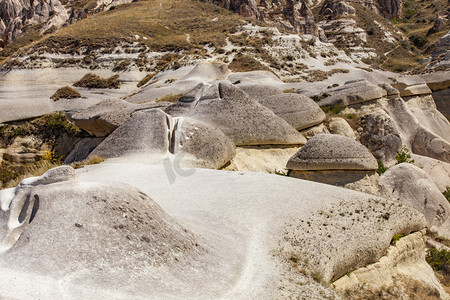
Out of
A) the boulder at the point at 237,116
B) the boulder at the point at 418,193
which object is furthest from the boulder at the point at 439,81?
the boulder at the point at 237,116

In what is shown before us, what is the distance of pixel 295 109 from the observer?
1132cm

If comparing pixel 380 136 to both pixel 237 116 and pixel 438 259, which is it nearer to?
pixel 237 116

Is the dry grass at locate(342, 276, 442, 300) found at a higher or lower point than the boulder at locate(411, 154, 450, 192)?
higher

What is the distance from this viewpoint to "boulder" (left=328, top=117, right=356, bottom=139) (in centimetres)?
1250

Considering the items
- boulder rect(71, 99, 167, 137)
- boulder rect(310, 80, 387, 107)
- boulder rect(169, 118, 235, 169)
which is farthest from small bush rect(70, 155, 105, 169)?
boulder rect(310, 80, 387, 107)

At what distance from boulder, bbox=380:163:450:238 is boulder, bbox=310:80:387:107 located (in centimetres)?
546

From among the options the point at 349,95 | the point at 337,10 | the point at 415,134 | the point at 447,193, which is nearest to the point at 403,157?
the point at 447,193

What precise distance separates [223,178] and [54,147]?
785cm

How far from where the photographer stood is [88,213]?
324cm

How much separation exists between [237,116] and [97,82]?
17.7 metres

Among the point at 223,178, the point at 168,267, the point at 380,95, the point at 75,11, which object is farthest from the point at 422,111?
the point at 75,11

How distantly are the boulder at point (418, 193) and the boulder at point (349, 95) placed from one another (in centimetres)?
546

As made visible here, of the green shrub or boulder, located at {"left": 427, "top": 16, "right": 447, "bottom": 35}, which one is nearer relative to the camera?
the green shrub

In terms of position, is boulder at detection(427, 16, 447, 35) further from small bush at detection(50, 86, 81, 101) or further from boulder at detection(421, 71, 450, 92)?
small bush at detection(50, 86, 81, 101)
